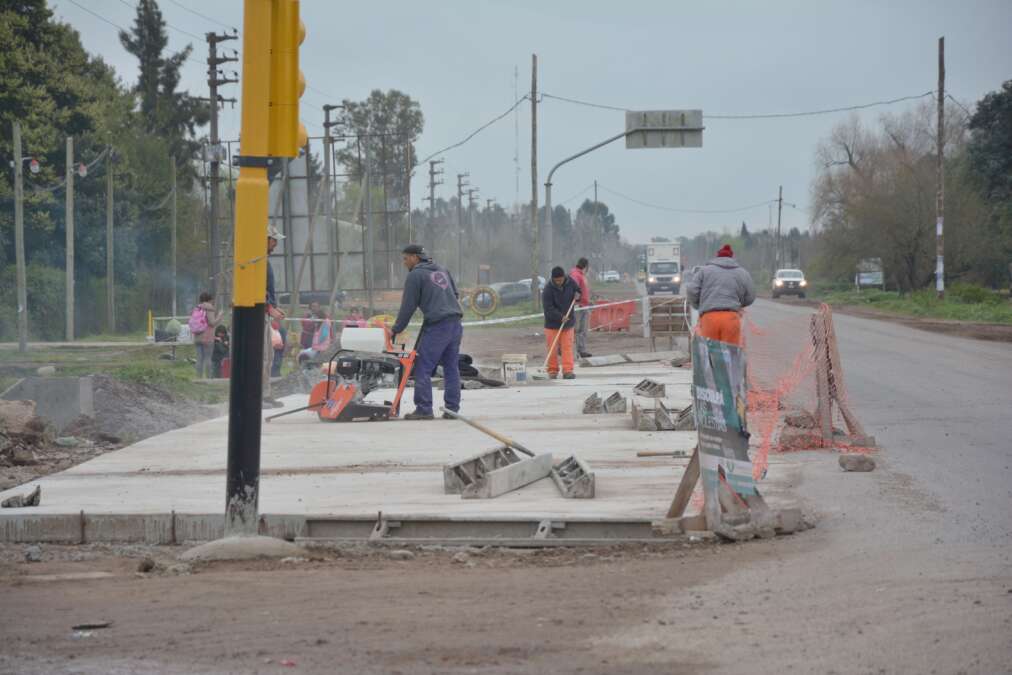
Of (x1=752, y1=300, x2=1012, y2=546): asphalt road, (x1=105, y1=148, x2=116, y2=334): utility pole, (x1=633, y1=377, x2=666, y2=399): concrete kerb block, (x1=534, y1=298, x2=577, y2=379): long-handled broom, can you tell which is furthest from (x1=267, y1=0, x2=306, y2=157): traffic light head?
(x1=105, y1=148, x2=116, y2=334): utility pole

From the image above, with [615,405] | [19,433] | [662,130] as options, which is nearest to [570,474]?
[615,405]

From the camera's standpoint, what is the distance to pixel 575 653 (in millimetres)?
4961

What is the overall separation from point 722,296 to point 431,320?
3169 mm

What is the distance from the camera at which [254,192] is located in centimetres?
734

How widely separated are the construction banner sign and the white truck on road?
205ft

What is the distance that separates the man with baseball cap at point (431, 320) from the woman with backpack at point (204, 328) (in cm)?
834

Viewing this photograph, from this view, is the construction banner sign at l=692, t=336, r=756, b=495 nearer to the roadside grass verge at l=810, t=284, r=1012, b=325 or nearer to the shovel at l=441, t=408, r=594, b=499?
the shovel at l=441, t=408, r=594, b=499

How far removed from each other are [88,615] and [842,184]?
75385 mm

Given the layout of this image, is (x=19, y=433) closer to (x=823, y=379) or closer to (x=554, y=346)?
(x=823, y=379)

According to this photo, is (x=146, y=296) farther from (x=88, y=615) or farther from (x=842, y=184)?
(x=88, y=615)

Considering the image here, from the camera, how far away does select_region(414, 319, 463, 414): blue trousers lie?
552 inches

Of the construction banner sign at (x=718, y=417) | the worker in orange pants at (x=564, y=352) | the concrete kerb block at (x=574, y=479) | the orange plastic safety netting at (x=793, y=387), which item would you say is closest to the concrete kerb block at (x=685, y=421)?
the orange plastic safety netting at (x=793, y=387)

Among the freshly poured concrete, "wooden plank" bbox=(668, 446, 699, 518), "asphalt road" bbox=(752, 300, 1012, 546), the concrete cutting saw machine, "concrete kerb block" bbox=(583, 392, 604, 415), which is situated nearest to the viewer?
"wooden plank" bbox=(668, 446, 699, 518)

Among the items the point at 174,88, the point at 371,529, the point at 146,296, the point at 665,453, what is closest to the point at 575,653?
the point at 371,529
